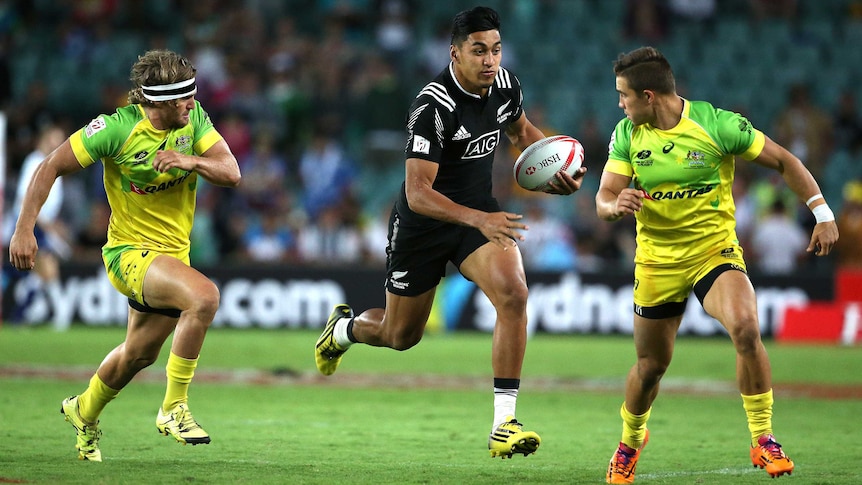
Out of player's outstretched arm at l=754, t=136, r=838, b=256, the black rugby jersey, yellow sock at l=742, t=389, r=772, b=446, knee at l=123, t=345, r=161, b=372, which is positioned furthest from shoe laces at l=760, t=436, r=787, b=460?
knee at l=123, t=345, r=161, b=372

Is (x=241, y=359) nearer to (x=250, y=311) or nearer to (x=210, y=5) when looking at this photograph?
(x=250, y=311)

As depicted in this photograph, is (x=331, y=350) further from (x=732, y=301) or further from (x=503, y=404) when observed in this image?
(x=732, y=301)

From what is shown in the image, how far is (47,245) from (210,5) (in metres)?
7.26

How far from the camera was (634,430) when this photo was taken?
734 cm

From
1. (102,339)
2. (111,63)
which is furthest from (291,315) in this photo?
(111,63)

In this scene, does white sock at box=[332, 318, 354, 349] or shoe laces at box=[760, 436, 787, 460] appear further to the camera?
white sock at box=[332, 318, 354, 349]

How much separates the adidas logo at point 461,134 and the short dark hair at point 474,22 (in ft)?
1.83

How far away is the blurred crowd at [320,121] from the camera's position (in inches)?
764

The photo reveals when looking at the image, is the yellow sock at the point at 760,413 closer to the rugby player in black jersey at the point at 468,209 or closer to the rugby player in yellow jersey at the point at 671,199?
the rugby player in yellow jersey at the point at 671,199

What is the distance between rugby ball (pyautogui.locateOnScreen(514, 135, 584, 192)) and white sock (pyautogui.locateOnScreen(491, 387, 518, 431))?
1406 mm

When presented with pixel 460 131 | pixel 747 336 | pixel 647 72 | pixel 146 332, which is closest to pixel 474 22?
pixel 460 131

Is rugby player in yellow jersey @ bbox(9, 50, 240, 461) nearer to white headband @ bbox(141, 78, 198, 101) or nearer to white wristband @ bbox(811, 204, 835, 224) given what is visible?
white headband @ bbox(141, 78, 198, 101)

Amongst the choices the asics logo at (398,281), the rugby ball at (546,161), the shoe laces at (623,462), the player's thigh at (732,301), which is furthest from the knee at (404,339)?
the player's thigh at (732,301)

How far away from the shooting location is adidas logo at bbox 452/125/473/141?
25.5 ft
